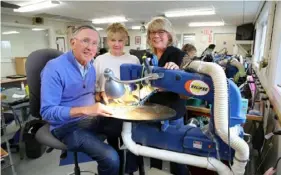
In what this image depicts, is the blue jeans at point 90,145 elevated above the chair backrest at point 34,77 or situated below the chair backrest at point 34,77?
below

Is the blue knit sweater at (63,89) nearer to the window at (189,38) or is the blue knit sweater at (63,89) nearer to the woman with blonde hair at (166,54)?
the woman with blonde hair at (166,54)

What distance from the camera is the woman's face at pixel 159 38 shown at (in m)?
1.50

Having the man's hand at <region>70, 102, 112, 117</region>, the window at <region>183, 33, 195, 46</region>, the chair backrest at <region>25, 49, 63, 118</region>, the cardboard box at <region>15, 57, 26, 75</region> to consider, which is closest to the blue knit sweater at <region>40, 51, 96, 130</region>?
the man's hand at <region>70, 102, 112, 117</region>

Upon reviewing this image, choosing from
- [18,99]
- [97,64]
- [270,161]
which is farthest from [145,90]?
[18,99]

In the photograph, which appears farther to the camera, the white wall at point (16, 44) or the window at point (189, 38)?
the window at point (189, 38)

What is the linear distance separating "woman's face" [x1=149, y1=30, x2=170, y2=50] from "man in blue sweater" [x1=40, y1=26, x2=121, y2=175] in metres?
0.40

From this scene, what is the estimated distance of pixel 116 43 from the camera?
1950mm

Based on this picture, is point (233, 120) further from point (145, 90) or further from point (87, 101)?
point (87, 101)

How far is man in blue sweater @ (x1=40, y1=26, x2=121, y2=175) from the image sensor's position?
1248 mm

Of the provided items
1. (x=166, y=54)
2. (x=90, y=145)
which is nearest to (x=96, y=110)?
(x=90, y=145)

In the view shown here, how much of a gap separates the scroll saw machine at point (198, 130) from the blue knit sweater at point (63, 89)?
0.35m

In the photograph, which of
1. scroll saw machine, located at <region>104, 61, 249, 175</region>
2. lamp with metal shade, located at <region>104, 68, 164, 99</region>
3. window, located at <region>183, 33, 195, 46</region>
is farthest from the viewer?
window, located at <region>183, 33, 195, 46</region>

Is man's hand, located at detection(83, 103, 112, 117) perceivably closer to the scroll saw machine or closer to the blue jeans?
the scroll saw machine

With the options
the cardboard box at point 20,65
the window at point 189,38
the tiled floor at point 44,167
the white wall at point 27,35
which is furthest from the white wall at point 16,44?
the window at point 189,38
